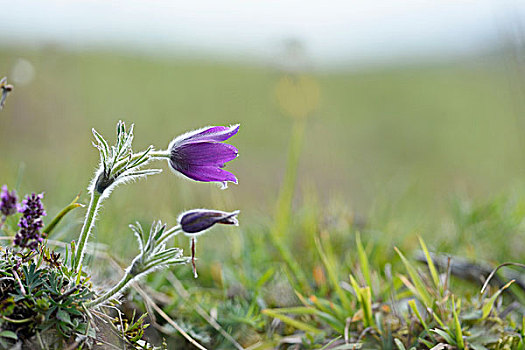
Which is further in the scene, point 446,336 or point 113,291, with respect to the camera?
point 446,336

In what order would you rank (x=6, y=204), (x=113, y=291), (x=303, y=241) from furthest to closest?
(x=303, y=241) → (x=6, y=204) → (x=113, y=291)

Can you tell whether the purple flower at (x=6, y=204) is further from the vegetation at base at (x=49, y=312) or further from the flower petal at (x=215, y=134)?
the flower petal at (x=215, y=134)

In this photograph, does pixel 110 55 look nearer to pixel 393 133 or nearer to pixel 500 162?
pixel 393 133

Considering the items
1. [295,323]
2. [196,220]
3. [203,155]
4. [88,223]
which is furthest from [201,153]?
[295,323]

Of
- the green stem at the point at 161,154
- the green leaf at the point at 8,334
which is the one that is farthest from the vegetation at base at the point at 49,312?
the green stem at the point at 161,154

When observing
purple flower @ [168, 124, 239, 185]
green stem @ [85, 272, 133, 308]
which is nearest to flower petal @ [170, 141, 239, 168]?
purple flower @ [168, 124, 239, 185]

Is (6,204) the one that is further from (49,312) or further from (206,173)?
(206,173)

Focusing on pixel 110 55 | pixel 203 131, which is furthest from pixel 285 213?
pixel 110 55
